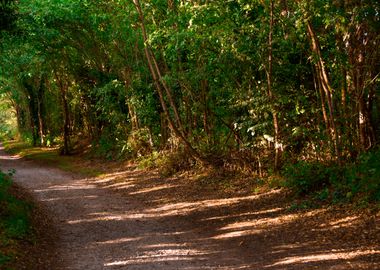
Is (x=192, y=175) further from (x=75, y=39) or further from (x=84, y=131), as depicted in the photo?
(x=84, y=131)

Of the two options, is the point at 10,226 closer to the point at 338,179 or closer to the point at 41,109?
the point at 338,179

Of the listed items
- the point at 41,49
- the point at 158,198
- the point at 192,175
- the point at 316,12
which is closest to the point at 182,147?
the point at 192,175

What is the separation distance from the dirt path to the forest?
1.20 m

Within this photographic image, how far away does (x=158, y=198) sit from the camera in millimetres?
14727

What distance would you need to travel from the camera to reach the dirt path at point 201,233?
8055mm

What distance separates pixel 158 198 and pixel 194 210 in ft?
8.00

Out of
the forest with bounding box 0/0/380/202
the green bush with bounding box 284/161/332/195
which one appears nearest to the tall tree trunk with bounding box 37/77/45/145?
the forest with bounding box 0/0/380/202

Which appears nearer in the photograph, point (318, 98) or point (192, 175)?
point (318, 98)

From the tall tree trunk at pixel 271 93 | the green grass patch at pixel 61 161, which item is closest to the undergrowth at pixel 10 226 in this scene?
the tall tree trunk at pixel 271 93

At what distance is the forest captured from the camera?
1052 centimetres

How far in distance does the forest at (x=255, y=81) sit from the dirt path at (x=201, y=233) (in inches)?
47.4

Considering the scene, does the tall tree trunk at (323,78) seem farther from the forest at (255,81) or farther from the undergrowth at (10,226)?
the undergrowth at (10,226)

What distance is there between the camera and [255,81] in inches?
535

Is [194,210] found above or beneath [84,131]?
beneath
